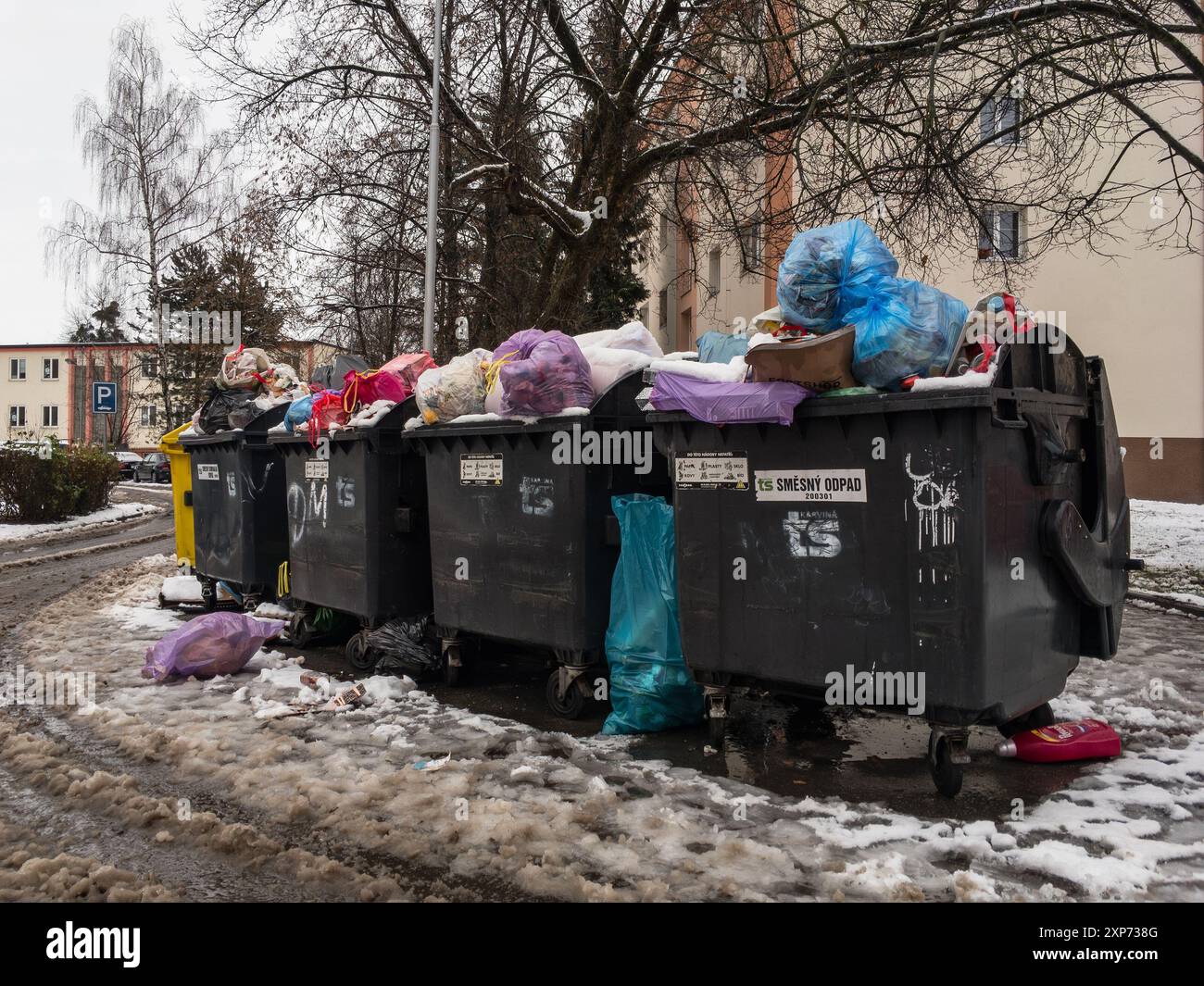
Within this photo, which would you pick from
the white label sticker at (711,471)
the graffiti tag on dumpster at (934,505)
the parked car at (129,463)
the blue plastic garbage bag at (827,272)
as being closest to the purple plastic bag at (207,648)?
the white label sticker at (711,471)

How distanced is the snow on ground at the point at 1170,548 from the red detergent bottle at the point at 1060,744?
369cm

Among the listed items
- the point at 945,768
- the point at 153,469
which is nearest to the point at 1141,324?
the point at 945,768

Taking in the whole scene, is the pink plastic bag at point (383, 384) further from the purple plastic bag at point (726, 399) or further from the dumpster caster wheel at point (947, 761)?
the dumpster caster wheel at point (947, 761)

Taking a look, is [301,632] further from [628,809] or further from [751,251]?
[751,251]

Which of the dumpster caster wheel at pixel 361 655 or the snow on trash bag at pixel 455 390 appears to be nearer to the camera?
the snow on trash bag at pixel 455 390

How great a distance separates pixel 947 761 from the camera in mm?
3748

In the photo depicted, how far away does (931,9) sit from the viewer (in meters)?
7.95

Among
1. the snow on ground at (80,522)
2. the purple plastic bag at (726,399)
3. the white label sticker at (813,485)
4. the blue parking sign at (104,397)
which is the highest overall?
the blue parking sign at (104,397)

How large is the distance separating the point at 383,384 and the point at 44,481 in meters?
14.1

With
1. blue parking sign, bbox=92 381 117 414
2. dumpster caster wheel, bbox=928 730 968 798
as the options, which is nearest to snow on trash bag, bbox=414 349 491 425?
dumpster caster wheel, bbox=928 730 968 798

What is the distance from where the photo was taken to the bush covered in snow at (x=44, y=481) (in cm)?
1738

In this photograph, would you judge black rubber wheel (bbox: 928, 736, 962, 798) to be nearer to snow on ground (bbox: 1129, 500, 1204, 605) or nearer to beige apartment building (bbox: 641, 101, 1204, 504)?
snow on ground (bbox: 1129, 500, 1204, 605)
